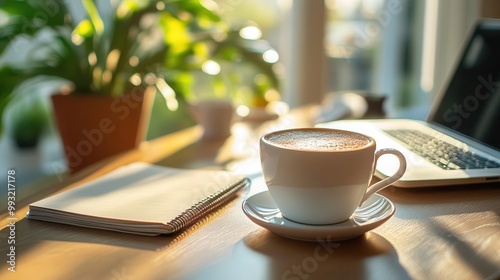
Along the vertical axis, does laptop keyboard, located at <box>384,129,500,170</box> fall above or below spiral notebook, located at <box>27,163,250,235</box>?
below

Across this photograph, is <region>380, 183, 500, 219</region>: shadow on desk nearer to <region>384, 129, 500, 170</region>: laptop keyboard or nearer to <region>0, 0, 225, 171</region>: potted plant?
<region>384, 129, 500, 170</region>: laptop keyboard

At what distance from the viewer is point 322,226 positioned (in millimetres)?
691

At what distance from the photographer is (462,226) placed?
75cm

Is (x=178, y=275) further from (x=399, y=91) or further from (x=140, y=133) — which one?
(x=399, y=91)

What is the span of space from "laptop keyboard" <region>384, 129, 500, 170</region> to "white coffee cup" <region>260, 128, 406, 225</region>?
10.4 inches

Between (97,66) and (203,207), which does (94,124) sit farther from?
(203,207)

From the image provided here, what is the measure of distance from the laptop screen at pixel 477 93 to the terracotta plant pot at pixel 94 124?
595 mm

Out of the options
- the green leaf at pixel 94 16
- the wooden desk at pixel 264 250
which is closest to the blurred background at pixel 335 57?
the green leaf at pixel 94 16

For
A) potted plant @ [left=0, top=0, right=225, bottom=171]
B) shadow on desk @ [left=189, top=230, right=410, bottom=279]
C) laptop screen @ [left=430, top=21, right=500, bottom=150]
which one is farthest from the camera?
potted plant @ [left=0, top=0, right=225, bottom=171]

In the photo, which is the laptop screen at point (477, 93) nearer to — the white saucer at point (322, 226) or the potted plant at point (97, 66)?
the white saucer at point (322, 226)

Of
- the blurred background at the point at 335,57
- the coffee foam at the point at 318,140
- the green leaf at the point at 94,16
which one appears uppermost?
the green leaf at the point at 94,16

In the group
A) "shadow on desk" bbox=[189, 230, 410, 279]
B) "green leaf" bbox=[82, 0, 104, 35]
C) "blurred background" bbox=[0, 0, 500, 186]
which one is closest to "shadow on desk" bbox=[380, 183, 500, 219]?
"shadow on desk" bbox=[189, 230, 410, 279]

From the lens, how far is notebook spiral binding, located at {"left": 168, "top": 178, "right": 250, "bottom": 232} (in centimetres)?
73

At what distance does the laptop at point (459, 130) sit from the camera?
903mm
